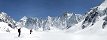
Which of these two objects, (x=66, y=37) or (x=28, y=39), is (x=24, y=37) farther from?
(x=66, y=37)

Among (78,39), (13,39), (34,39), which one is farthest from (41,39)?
(78,39)

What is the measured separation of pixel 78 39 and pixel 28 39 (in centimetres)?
1482

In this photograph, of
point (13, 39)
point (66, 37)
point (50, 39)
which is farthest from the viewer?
point (66, 37)

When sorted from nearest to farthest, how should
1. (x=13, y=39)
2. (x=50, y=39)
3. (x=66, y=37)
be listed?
1. (x=13, y=39)
2. (x=50, y=39)
3. (x=66, y=37)

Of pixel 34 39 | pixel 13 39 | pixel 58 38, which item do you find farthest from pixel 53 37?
pixel 13 39

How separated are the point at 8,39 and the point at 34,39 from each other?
536 centimetres

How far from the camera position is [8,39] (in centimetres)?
5662

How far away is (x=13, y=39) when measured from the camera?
5622cm

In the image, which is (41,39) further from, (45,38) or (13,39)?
(13,39)

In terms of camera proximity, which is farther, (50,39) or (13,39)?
(50,39)

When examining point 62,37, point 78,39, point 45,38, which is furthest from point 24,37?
point 78,39

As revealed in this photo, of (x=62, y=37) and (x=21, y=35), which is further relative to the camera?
(x=62, y=37)

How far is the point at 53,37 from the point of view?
6284 centimetres

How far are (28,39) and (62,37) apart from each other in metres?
10.1
